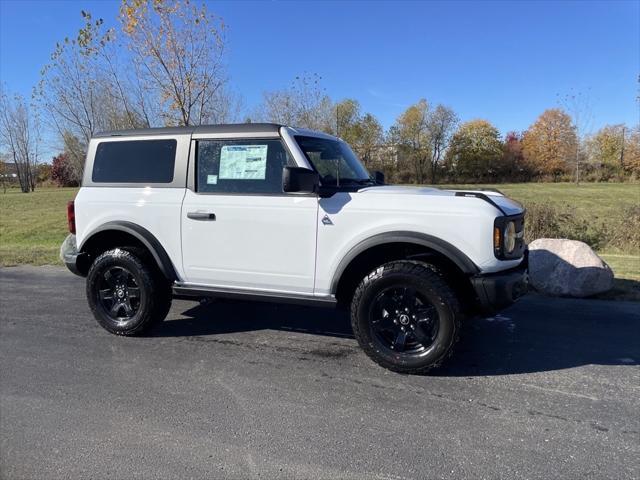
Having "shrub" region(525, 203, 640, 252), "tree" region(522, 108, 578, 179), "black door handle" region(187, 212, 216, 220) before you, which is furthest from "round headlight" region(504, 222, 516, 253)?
"tree" region(522, 108, 578, 179)

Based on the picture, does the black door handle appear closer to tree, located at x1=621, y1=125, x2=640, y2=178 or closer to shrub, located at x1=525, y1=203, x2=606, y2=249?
shrub, located at x1=525, y1=203, x2=606, y2=249

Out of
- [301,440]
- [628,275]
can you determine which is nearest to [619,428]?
[301,440]

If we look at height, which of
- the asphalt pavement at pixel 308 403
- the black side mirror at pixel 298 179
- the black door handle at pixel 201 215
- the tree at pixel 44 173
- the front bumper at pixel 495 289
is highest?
the tree at pixel 44 173

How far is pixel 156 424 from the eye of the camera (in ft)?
10.3

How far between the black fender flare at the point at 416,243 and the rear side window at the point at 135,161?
1.92 metres

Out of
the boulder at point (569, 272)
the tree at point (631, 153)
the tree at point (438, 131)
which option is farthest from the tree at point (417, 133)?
the boulder at point (569, 272)

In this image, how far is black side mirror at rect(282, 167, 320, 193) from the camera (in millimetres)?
3795

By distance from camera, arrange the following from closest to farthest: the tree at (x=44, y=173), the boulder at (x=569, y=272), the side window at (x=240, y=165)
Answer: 1. the side window at (x=240, y=165)
2. the boulder at (x=569, y=272)
3. the tree at (x=44, y=173)

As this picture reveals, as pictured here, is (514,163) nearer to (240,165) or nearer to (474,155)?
(474,155)

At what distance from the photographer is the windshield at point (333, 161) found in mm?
4352

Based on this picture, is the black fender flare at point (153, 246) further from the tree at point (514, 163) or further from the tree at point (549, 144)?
the tree at point (514, 163)

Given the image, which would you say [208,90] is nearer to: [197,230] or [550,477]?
[197,230]

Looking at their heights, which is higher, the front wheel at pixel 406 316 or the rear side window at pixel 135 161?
Result: the rear side window at pixel 135 161

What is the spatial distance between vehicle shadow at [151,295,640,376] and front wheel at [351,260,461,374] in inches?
10.0
